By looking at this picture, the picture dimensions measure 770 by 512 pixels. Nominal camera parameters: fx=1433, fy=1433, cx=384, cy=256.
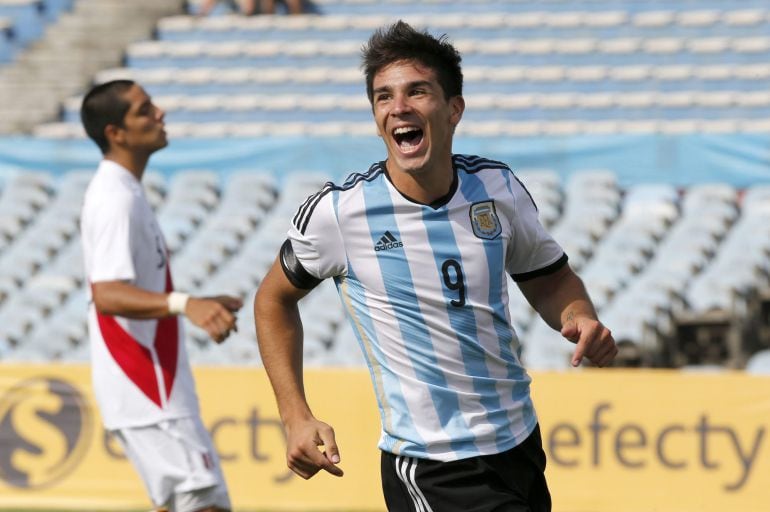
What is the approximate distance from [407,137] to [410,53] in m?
0.23

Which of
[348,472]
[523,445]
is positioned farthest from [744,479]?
[523,445]

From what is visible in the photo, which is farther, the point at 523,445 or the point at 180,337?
the point at 180,337

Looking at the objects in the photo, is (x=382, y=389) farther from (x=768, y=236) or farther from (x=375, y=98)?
(x=768, y=236)

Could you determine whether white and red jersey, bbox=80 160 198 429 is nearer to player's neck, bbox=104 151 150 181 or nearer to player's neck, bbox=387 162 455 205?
player's neck, bbox=104 151 150 181

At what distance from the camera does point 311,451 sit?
11.7ft

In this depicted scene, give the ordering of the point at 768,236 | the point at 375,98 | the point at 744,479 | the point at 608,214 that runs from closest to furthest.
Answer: the point at 375,98 → the point at 744,479 → the point at 768,236 → the point at 608,214

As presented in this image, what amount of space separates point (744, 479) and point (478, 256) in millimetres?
5422

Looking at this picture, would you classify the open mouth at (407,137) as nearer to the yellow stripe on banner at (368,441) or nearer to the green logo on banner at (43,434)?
the yellow stripe on banner at (368,441)

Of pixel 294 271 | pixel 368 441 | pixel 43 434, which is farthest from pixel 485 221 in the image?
pixel 43 434

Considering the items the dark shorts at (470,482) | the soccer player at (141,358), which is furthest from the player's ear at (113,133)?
the dark shorts at (470,482)

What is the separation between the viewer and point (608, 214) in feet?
42.4

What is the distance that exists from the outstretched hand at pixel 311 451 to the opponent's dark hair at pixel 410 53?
0.92 meters

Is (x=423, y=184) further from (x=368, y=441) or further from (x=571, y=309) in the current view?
A: (x=368, y=441)

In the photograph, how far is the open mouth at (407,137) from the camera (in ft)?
12.5
